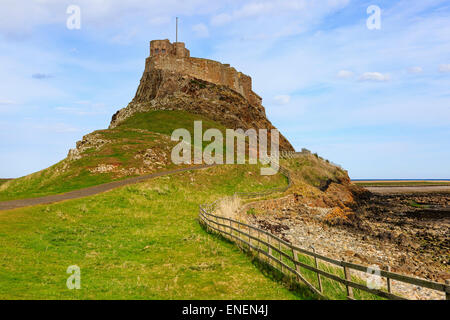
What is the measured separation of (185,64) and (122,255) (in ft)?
288

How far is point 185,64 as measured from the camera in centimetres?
10106

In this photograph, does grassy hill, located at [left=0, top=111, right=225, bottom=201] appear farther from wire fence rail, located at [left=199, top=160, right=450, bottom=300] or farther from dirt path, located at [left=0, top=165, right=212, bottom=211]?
wire fence rail, located at [left=199, top=160, right=450, bottom=300]

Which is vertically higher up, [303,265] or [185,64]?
[185,64]

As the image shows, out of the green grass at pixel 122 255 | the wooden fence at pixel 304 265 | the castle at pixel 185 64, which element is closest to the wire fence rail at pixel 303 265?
the wooden fence at pixel 304 265

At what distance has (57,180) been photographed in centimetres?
4622

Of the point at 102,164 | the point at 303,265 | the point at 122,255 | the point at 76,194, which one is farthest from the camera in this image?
the point at 102,164

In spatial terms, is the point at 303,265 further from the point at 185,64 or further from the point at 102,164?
the point at 185,64

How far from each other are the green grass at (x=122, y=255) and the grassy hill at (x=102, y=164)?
35.4 ft

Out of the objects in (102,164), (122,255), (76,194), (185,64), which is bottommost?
(122,255)

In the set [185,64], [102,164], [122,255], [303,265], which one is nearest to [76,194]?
[102,164]

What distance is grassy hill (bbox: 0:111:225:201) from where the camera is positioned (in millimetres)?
44828

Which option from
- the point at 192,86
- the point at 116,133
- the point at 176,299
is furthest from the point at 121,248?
the point at 192,86

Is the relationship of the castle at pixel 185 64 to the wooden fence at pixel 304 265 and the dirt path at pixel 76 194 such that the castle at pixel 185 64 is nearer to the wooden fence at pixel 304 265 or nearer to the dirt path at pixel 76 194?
the dirt path at pixel 76 194
